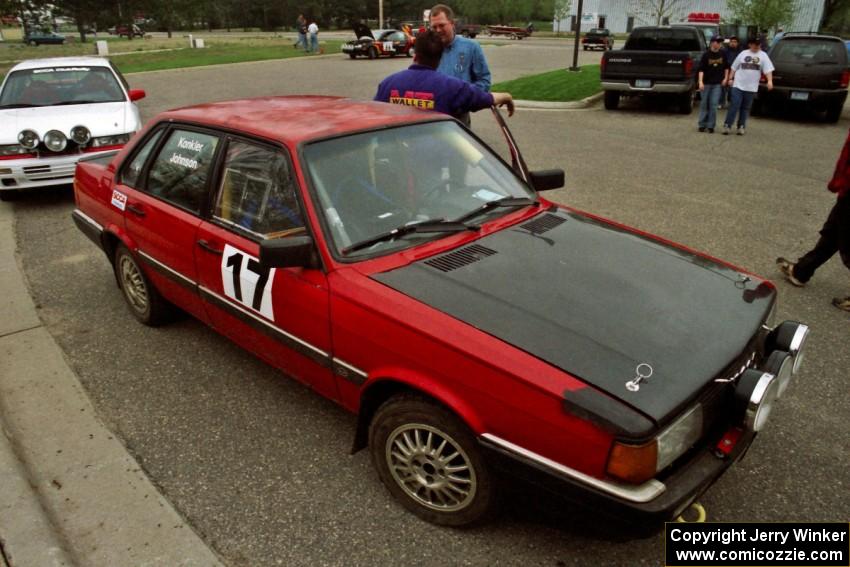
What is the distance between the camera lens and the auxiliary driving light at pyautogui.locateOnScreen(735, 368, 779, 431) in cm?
219

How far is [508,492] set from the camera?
2.27 m

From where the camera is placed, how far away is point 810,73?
1165 centimetres

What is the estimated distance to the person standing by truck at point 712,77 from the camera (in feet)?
35.5

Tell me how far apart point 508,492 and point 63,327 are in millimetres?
3609

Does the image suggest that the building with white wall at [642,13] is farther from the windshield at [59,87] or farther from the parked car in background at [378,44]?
the windshield at [59,87]

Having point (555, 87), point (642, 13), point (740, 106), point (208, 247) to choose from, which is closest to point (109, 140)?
point (208, 247)

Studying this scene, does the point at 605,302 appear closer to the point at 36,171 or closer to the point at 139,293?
the point at 139,293

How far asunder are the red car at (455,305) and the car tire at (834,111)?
37.3ft

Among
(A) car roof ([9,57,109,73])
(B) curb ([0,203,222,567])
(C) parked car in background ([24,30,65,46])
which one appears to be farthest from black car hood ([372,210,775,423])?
(C) parked car in background ([24,30,65,46])

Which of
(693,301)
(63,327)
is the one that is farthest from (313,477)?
(63,327)

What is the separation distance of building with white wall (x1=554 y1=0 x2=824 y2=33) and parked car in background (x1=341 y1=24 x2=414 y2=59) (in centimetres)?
2492

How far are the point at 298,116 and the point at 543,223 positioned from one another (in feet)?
4.76

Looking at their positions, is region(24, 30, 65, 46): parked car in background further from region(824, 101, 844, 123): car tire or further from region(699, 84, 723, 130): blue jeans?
region(824, 101, 844, 123): car tire

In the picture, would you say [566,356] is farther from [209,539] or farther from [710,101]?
[710,101]
